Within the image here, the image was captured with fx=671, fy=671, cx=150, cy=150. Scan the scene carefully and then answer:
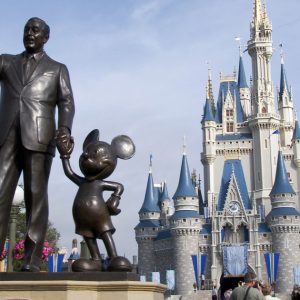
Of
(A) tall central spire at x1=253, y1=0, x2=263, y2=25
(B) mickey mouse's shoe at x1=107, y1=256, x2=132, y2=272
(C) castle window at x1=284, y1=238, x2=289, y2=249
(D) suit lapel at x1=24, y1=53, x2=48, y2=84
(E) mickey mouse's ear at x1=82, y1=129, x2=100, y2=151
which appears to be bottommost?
(B) mickey mouse's shoe at x1=107, y1=256, x2=132, y2=272

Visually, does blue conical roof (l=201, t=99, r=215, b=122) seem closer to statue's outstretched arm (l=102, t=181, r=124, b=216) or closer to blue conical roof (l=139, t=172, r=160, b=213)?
blue conical roof (l=139, t=172, r=160, b=213)

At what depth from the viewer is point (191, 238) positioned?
56.0 m

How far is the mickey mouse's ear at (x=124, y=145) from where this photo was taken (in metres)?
6.47

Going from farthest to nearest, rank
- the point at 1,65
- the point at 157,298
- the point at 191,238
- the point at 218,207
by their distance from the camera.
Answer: the point at 218,207, the point at 191,238, the point at 1,65, the point at 157,298

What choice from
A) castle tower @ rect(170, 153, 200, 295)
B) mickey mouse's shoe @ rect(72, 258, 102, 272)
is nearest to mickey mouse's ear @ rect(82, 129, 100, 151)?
mickey mouse's shoe @ rect(72, 258, 102, 272)

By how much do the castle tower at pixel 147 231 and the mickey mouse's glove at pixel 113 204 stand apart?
52748 mm

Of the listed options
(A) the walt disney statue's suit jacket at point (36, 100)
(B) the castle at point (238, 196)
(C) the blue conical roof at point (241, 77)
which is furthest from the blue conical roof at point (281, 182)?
(A) the walt disney statue's suit jacket at point (36, 100)

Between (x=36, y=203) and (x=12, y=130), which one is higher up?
(x=12, y=130)

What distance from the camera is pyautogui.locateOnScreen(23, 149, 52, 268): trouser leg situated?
5910 millimetres

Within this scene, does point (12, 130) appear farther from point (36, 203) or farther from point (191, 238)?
point (191, 238)

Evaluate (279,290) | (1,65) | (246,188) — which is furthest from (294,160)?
(1,65)

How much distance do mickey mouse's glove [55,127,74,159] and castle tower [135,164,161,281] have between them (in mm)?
53011

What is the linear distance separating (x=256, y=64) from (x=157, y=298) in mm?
58477

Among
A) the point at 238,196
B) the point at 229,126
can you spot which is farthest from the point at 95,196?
the point at 229,126
